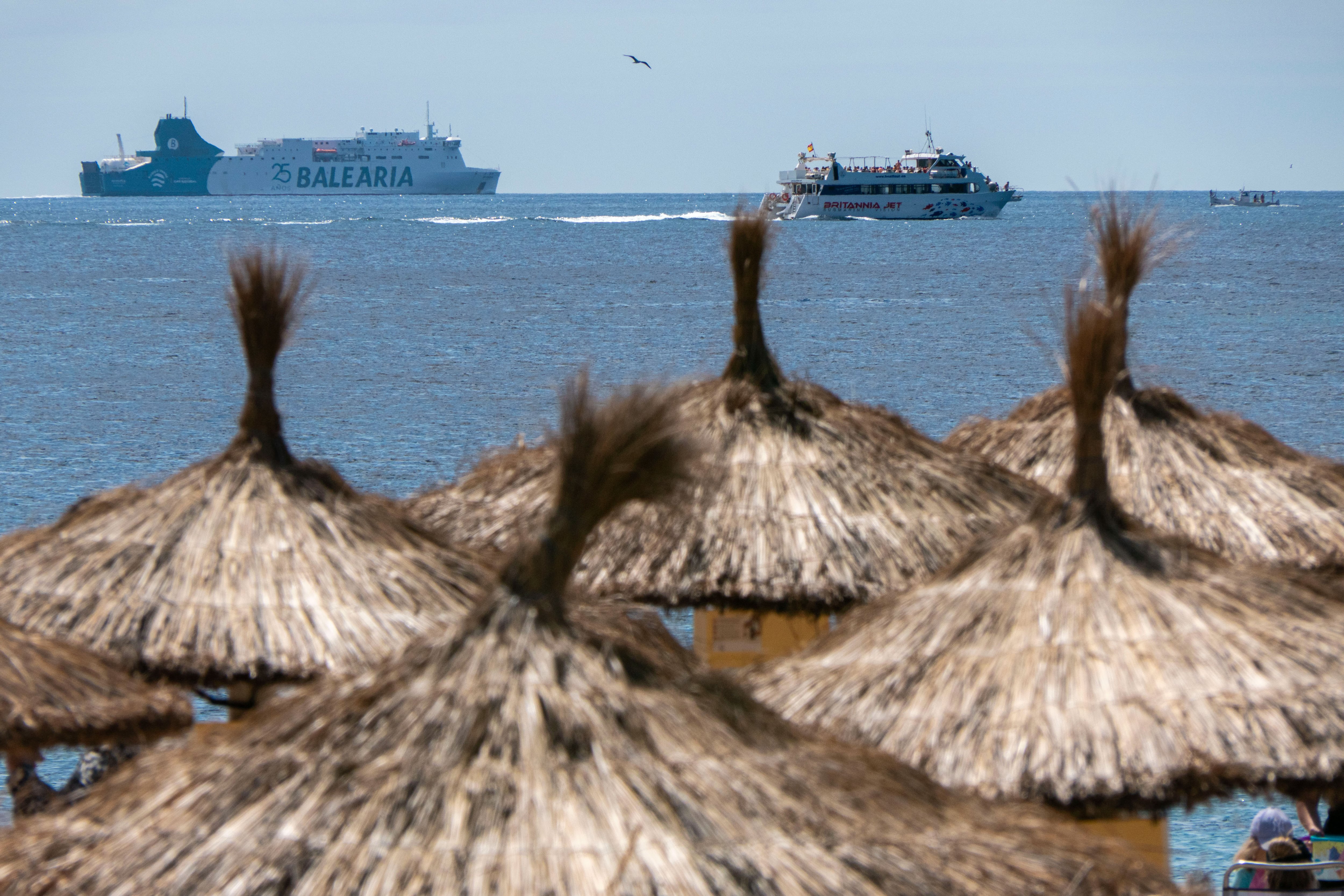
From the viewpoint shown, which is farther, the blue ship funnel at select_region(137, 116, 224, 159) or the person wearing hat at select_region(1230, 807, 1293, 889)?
the blue ship funnel at select_region(137, 116, 224, 159)

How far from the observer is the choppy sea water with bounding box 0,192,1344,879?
21.7 m

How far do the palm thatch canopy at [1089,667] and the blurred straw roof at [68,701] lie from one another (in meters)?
1.49

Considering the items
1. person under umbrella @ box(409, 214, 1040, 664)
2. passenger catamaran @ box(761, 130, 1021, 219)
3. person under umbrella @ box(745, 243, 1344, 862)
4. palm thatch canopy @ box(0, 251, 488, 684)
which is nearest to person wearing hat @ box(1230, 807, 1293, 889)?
person under umbrella @ box(409, 214, 1040, 664)

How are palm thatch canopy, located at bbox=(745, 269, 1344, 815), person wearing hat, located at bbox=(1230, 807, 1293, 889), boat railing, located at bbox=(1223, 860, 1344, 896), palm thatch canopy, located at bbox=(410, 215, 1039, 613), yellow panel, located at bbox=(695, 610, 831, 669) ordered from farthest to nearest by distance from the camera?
yellow panel, located at bbox=(695, 610, 831, 669)
palm thatch canopy, located at bbox=(410, 215, 1039, 613)
person wearing hat, located at bbox=(1230, 807, 1293, 889)
boat railing, located at bbox=(1223, 860, 1344, 896)
palm thatch canopy, located at bbox=(745, 269, 1344, 815)

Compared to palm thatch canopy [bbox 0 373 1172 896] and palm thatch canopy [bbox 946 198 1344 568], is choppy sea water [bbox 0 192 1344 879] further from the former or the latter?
palm thatch canopy [bbox 0 373 1172 896]

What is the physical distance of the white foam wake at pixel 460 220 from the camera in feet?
341

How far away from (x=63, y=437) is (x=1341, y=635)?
21734mm

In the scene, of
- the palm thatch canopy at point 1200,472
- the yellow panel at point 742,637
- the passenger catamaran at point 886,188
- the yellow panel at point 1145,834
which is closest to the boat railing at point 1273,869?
the yellow panel at point 1145,834

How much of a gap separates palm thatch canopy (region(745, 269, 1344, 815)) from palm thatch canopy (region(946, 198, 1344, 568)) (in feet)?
4.88

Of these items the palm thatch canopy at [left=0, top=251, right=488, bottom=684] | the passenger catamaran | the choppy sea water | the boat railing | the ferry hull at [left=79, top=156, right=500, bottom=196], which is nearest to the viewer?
the palm thatch canopy at [left=0, top=251, right=488, bottom=684]

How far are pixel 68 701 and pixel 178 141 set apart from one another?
13205cm

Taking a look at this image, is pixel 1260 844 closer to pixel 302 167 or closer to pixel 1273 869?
pixel 1273 869

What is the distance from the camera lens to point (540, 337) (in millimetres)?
39250

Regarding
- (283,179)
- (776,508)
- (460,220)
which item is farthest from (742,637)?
(283,179)
